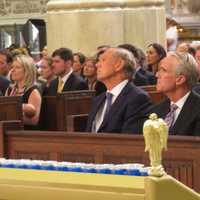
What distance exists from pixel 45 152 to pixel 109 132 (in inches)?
18.3

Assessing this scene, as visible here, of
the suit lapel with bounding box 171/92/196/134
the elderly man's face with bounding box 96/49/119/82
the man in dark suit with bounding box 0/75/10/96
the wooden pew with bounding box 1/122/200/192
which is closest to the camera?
the wooden pew with bounding box 1/122/200/192

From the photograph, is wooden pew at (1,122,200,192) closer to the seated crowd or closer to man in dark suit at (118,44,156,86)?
the seated crowd

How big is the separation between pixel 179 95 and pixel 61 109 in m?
2.06

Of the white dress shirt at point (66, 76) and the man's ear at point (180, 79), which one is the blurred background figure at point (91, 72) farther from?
the man's ear at point (180, 79)

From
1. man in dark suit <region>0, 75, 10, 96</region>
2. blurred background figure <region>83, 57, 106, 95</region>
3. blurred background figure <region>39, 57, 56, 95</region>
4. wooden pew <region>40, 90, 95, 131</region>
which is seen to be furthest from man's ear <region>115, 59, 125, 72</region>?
blurred background figure <region>39, 57, 56, 95</region>

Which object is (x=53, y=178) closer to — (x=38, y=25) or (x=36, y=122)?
(x=36, y=122)

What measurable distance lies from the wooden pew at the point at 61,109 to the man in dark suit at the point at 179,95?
5.87 ft

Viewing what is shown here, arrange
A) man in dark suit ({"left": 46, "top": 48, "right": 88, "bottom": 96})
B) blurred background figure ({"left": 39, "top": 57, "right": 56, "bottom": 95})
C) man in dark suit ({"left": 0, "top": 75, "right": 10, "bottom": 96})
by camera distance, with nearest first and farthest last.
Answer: man in dark suit ({"left": 46, "top": 48, "right": 88, "bottom": 96}) < man in dark suit ({"left": 0, "top": 75, "right": 10, "bottom": 96}) < blurred background figure ({"left": 39, "top": 57, "right": 56, "bottom": 95})

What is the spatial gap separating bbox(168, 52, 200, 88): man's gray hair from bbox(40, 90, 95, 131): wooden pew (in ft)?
6.13

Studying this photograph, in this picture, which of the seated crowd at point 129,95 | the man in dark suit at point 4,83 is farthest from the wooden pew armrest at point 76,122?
the man in dark suit at point 4,83

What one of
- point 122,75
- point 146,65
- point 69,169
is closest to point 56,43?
point 146,65

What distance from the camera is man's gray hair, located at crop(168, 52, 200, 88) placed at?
5.69m

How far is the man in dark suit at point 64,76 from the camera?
344 inches

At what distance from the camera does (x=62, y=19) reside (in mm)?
11977
